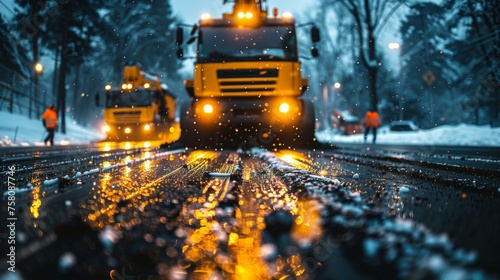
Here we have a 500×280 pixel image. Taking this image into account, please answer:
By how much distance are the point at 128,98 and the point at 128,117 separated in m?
1.00

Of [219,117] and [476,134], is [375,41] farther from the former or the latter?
[219,117]

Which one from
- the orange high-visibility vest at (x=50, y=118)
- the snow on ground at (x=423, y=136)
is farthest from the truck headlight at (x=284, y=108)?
the orange high-visibility vest at (x=50, y=118)

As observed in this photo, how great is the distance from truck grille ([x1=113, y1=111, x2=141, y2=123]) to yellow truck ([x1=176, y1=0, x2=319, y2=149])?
11557 mm

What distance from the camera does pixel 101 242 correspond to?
92cm

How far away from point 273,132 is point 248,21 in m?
2.68

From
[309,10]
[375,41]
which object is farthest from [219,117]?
[309,10]

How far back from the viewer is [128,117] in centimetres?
1995

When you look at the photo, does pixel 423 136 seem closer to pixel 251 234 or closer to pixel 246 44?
pixel 246 44

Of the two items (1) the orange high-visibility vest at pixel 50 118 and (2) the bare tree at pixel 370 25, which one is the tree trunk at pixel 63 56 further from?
(2) the bare tree at pixel 370 25

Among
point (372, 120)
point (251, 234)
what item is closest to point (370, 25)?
point (372, 120)

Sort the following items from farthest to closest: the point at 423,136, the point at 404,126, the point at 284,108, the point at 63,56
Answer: the point at 404,126 < the point at 63,56 < the point at 423,136 < the point at 284,108

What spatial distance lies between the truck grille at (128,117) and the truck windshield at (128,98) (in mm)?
384

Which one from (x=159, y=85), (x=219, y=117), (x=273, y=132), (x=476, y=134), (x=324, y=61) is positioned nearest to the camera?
(x=219, y=117)

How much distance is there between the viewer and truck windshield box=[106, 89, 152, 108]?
20000 millimetres
